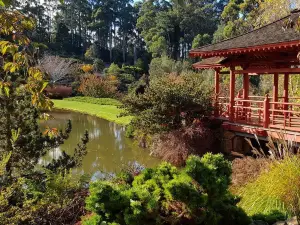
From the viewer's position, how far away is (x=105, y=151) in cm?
1220

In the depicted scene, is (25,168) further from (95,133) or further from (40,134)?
(95,133)

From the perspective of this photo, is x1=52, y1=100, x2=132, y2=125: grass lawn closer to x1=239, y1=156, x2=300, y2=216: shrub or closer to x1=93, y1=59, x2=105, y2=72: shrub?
x1=93, y1=59, x2=105, y2=72: shrub

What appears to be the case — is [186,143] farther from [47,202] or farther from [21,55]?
[21,55]

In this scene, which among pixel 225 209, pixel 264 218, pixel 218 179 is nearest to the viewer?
pixel 218 179

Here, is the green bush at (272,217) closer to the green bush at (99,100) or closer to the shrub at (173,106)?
the shrub at (173,106)

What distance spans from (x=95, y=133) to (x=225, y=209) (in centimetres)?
1271

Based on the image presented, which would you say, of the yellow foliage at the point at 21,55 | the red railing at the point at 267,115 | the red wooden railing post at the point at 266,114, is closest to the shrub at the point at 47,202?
the yellow foliage at the point at 21,55

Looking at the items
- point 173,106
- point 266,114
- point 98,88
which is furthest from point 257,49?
point 98,88

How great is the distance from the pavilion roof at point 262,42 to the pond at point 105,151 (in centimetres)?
385

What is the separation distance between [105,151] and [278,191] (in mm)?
8574

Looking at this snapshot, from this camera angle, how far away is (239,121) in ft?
31.3

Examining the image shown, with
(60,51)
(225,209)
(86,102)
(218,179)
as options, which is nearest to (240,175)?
(225,209)

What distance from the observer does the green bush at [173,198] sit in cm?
307

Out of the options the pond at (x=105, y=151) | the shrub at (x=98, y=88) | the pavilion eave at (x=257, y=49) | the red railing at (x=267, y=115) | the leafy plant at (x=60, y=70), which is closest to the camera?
the pavilion eave at (x=257, y=49)
